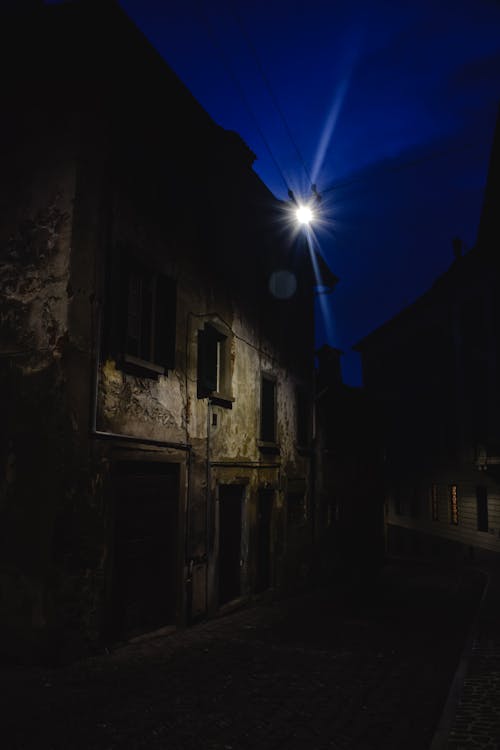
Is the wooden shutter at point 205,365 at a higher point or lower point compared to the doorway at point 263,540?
higher

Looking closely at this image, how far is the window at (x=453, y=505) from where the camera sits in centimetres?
2992

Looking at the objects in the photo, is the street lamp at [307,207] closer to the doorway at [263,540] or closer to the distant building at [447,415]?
the doorway at [263,540]

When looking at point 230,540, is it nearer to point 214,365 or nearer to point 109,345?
point 214,365

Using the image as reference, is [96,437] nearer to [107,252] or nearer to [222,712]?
[107,252]

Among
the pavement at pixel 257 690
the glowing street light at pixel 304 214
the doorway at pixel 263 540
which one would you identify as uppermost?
the glowing street light at pixel 304 214

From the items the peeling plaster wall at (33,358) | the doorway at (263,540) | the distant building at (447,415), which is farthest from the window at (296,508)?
the distant building at (447,415)

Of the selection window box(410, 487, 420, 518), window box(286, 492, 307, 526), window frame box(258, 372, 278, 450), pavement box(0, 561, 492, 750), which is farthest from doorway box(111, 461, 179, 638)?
window box(410, 487, 420, 518)

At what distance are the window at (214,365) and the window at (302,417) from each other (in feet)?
17.4

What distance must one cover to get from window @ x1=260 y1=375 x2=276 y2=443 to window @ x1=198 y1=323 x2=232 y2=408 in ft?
7.77

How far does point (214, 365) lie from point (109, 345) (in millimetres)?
3242

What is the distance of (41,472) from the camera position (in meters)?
8.05

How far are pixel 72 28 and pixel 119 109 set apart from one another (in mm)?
1363

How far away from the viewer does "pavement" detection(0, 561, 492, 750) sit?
5504mm

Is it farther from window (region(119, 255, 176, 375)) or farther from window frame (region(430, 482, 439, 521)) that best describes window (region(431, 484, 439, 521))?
window (region(119, 255, 176, 375))
